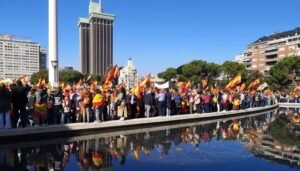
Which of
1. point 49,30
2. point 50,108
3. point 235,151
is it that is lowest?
point 235,151

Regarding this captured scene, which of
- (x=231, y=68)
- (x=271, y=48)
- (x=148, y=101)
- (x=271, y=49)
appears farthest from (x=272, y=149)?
(x=271, y=48)

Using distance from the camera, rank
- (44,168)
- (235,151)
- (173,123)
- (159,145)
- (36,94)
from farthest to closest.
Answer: (173,123), (36,94), (159,145), (235,151), (44,168)

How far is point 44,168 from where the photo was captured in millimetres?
9484

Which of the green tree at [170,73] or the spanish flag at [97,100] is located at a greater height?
the green tree at [170,73]

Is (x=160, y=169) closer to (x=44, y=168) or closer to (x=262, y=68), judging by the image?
(x=44, y=168)

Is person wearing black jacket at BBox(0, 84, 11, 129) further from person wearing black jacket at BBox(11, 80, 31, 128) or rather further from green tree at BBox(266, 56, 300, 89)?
green tree at BBox(266, 56, 300, 89)

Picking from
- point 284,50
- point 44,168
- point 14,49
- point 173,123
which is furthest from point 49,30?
point 14,49

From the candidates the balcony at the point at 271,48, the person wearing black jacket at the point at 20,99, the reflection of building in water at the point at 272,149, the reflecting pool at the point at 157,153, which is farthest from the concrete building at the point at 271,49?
the person wearing black jacket at the point at 20,99

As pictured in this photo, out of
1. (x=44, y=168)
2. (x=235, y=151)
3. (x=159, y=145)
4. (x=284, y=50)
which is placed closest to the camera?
(x=44, y=168)

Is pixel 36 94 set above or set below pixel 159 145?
above

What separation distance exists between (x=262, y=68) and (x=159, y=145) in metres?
146

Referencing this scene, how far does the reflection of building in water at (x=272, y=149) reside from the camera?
442 inches

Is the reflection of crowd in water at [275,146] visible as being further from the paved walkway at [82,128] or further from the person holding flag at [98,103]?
the person holding flag at [98,103]

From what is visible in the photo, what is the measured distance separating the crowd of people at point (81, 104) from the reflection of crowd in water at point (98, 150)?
3043 millimetres
